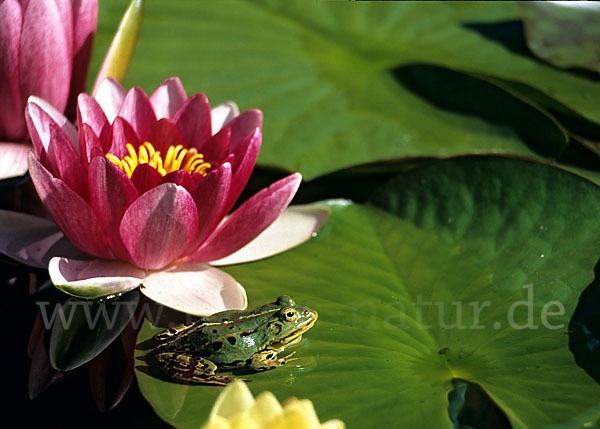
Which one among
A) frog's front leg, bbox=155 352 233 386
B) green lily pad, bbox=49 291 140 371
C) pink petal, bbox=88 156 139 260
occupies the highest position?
pink petal, bbox=88 156 139 260

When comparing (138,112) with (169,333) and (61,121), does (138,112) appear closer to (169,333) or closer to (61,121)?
(61,121)

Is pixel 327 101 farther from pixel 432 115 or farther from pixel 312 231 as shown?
pixel 312 231

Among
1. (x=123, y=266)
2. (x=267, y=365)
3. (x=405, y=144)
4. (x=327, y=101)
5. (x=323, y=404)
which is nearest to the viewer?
(x=323, y=404)

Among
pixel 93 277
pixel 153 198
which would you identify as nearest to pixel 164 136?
pixel 153 198

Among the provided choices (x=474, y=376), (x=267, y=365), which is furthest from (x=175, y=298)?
(x=474, y=376)

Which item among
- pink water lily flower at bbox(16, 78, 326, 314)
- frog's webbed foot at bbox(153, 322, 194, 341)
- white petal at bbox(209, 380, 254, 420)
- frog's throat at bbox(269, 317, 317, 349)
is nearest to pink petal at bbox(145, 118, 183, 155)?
pink water lily flower at bbox(16, 78, 326, 314)

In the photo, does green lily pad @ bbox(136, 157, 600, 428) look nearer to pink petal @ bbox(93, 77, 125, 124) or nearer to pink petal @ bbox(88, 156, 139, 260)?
pink petal @ bbox(88, 156, 139, 260)
